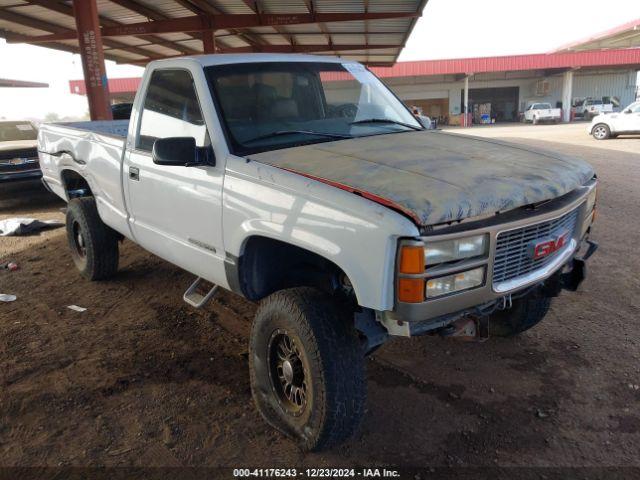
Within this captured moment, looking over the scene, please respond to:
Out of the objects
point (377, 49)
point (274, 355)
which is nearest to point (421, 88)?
point (377, 49)

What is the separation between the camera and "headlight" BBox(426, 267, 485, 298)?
2.06 m

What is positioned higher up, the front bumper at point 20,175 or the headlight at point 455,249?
the headlight at point 455,249

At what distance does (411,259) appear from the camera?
1.98 meters

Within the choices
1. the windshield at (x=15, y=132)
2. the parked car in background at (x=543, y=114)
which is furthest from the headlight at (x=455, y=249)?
the parked car in background at (x=543, y=114)

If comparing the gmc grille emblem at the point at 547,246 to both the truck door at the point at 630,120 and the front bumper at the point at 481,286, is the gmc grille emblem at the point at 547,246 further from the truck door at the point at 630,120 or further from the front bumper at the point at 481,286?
the truck door at the point at 630,120

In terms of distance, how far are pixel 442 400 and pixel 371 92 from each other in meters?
2.23

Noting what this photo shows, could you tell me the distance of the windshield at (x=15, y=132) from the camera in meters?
9.33

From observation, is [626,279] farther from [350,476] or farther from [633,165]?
[633,165]

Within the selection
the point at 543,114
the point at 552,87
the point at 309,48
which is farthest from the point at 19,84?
the point at 552,87

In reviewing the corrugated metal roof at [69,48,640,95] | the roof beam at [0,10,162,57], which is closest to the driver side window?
the roof beam at [0,10,162,57]

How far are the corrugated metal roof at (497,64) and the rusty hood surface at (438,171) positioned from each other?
35.6 meters

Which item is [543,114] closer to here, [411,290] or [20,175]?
[20,175]

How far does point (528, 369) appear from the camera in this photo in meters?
3.30

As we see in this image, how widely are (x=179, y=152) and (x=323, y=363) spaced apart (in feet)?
4.53
